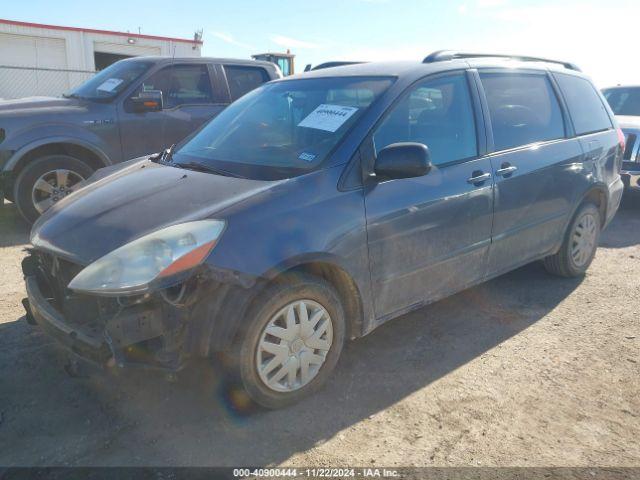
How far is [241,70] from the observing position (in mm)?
7164

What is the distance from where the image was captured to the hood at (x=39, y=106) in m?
5.84

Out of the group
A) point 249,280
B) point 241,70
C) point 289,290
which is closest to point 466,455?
point 289,290

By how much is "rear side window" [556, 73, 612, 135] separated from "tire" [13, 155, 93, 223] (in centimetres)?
495

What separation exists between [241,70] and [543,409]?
5.74 meters

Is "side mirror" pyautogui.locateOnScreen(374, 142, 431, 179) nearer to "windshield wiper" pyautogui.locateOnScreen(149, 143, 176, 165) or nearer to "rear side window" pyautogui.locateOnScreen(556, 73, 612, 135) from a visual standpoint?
"windshield wiper" pyautogui.locateOnScreen(149, 143, 176, 165)

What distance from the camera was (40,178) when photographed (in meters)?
5.90

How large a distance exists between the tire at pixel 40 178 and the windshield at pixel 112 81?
35.2 inches

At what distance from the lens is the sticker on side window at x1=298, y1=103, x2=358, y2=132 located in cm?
317

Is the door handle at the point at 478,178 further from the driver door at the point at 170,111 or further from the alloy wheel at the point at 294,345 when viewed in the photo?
the driver door at the point at 170,111

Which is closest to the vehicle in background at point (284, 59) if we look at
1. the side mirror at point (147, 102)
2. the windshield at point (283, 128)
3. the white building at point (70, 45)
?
the white building at point (70, 45)

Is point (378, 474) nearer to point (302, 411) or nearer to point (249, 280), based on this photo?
point (302, 411)

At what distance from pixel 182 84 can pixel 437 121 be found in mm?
Answer: 4200

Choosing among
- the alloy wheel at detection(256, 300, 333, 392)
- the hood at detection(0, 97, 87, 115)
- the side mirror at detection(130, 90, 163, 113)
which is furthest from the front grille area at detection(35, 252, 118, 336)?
the hood at detection(0, 97, 87, 115)

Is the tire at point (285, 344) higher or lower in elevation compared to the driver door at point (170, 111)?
lower
